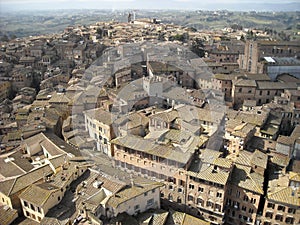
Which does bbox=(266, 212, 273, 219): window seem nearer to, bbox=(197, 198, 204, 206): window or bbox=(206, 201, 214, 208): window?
bbox=(206, 201, 214, 208): window

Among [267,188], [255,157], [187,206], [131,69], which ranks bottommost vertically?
[187,206]

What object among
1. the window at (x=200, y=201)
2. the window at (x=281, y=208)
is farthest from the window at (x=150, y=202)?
the window at (x=281, y=208)

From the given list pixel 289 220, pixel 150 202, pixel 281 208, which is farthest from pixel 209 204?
pixel 289 220

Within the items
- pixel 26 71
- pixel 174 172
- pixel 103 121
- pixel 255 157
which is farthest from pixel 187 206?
pixel 26 71

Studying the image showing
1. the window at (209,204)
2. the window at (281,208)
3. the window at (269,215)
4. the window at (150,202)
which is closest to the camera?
the window at (281,208)

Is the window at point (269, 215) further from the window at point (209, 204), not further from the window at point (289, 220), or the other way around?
the window at point (209, 204)

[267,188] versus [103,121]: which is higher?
[103,121]

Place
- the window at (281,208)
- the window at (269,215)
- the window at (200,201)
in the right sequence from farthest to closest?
the window at (200,201), the window at (269,215), the window at (281,208)

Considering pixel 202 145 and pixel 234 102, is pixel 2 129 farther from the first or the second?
pixel 234 102

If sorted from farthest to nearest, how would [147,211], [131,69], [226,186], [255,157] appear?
[131,69], [255,157], [226,186], [147,211]

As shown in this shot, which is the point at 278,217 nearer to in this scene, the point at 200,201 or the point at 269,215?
the point at 269,215

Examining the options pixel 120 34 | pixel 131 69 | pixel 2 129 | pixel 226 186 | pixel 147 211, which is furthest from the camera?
pixel 120 34
